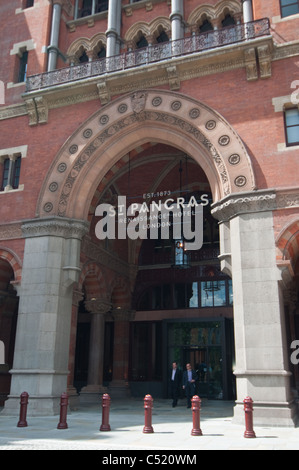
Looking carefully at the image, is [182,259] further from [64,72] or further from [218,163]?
[64,72]

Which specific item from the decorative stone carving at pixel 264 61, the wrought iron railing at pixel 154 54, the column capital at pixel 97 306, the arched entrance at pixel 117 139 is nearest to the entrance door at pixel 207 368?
the column capital at pixel 97 306

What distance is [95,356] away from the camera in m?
22.6

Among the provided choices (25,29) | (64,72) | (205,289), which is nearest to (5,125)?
(64,72)

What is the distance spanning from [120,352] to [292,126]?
15.6m

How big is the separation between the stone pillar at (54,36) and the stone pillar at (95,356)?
11744mm

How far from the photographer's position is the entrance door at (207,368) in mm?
22453

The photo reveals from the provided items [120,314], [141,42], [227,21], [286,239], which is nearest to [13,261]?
[120,314]

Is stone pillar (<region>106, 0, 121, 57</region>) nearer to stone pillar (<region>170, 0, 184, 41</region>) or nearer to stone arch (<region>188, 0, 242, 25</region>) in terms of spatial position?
stone pillar (<region>170, 0, 184, 41</region>)

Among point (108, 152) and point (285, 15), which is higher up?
point (285, 15)

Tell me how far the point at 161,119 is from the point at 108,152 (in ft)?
8.57

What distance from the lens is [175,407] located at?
1884 centimetres

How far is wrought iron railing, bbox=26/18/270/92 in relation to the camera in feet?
55.7

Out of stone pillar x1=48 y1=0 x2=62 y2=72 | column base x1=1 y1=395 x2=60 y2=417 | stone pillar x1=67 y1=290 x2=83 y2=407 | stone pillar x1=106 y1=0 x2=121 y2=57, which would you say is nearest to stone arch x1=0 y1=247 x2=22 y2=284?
stone pillar x1=67 y1=290 x2=83 y2=407
